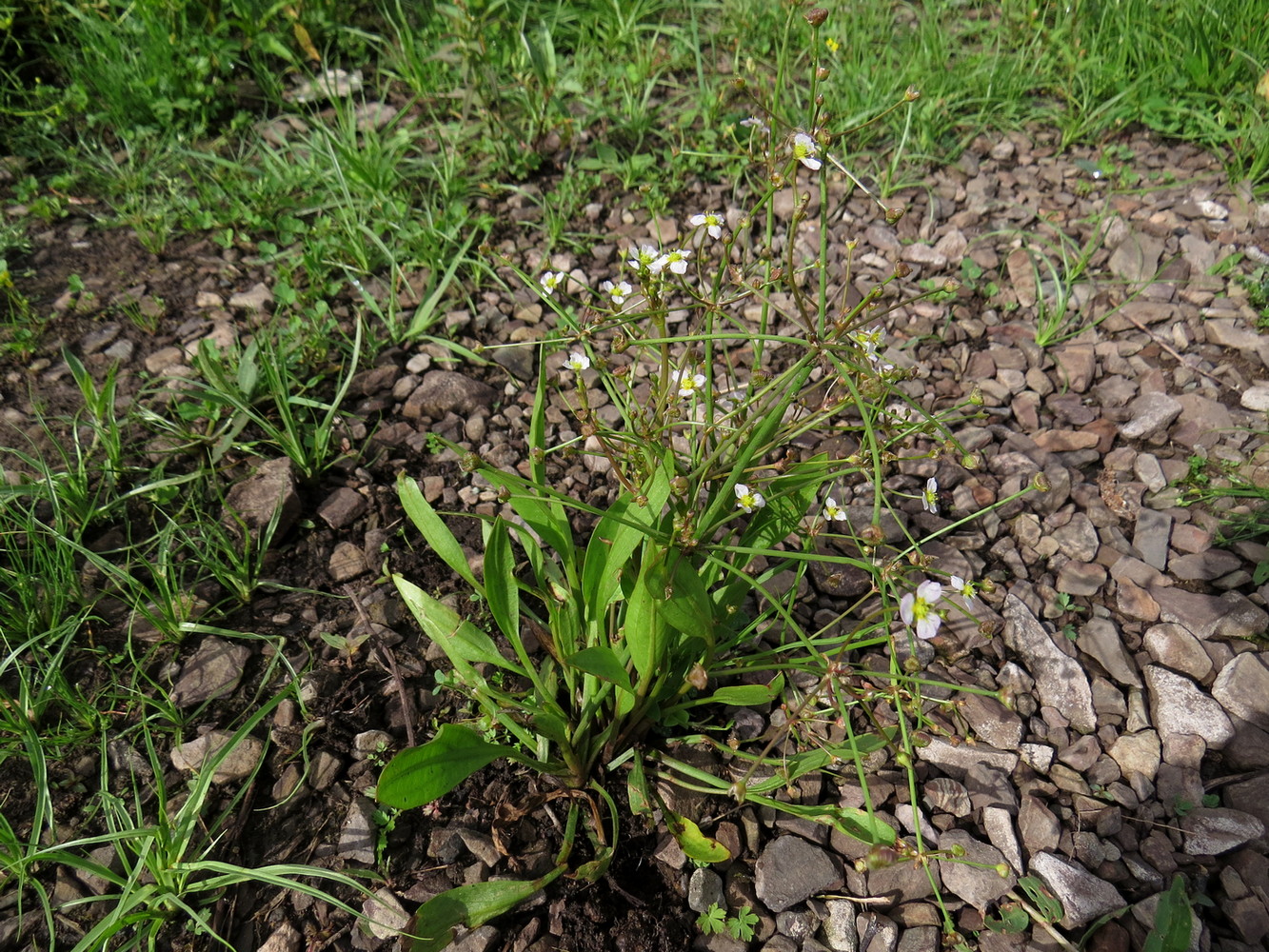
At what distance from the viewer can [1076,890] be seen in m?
1.54

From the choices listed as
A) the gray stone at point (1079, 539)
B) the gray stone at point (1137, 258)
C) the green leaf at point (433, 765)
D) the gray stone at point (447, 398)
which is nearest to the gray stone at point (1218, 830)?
the gray stone at point (1079, 539)

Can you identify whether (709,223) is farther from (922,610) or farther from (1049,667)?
(1049,667)

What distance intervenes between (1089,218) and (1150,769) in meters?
2.11

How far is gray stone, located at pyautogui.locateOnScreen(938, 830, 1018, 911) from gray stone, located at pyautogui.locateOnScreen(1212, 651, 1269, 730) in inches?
27.4

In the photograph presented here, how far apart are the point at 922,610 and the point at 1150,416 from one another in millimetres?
1676

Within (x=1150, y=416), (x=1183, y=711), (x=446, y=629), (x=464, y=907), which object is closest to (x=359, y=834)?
(x=464, y=907)

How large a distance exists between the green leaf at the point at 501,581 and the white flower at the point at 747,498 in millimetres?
459

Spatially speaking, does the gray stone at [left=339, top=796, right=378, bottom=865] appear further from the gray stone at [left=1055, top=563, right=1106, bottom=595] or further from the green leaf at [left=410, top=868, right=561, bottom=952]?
the gray stone at [left=1055, top=563, right=1106, bottom=595]

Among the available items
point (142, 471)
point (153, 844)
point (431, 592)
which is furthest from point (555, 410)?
point (153, 844)

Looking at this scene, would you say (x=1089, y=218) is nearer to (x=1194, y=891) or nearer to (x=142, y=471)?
(x=1194, y=891)

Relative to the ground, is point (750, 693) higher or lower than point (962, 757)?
higher

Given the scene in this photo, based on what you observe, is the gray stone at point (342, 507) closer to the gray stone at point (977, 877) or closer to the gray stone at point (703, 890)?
the gray stone at point (703, 890)

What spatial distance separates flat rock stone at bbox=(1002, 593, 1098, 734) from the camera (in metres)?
1.83

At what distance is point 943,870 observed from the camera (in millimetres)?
1602
